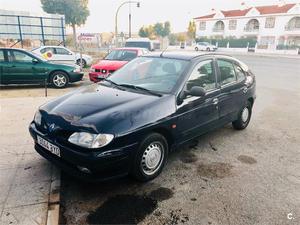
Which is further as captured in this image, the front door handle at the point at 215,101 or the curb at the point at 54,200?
the front door handle at the point at 215,101

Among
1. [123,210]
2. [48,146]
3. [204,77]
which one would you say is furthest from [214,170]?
[48,146]

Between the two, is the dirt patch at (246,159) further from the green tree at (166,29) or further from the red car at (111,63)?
the green tree at (166,29)

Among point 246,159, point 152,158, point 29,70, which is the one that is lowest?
point 246,159

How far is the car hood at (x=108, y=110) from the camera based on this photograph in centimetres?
293

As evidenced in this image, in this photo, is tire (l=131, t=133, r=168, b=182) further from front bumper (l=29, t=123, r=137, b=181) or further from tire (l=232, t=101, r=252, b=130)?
tire (l=232, t=101, r=252, b=130)

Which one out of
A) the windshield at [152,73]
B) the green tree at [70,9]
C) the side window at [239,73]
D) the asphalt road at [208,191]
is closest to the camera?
the asphalt road at [208,191]

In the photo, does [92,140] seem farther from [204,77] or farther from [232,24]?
[232,24]

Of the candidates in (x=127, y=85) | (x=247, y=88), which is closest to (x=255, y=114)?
(x=247, y=88)

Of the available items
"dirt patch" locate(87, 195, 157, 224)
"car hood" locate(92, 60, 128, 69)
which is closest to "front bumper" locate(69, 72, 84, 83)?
"car hood" locate(92, 60, 128, 69)

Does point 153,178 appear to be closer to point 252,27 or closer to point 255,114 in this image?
point 255,114

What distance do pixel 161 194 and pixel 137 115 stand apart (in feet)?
3.35

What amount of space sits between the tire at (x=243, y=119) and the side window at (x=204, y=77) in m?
1.41

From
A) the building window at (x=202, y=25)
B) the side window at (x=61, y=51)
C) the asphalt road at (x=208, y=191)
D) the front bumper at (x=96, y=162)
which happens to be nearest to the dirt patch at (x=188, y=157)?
the asphalt road at (x=208, y=191)

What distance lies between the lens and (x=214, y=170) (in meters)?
3.84
